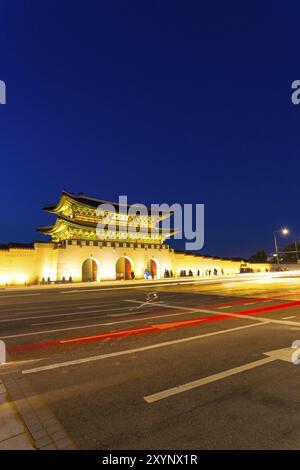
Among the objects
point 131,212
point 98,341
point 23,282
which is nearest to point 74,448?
point 98,341

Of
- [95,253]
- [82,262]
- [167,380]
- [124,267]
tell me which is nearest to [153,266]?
[124,267]

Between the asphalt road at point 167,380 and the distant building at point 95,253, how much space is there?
94.4 feet

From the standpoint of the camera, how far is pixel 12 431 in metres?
3.12

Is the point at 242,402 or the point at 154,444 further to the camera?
the point at 242,402

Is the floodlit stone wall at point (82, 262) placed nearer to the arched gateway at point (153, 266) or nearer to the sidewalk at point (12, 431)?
the arched gateway at point (153, 266)

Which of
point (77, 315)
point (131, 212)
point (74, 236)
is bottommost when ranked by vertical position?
point (77, 315)

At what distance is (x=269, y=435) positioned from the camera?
2951mm

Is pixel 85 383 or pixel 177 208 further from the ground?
pixel 177 208

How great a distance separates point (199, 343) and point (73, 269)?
34.1 m

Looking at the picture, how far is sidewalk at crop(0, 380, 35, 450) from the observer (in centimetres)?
288

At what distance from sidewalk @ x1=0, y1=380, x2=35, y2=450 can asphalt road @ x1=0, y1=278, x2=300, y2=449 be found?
0.41 meters

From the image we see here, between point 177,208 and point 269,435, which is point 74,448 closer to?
point 269,435

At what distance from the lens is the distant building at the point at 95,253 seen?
118ft

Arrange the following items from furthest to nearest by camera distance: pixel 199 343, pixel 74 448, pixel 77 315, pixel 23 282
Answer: pixel 23 282 < pixel 77 315 < pixel 199 343 < pixel 74 448
